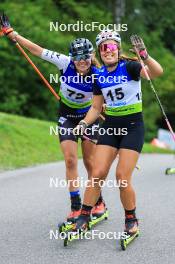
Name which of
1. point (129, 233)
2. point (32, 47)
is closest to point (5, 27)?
point (32, 47)

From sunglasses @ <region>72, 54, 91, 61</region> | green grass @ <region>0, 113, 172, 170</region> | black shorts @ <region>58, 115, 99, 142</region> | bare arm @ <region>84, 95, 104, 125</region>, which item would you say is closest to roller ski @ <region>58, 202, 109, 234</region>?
black shorts @ <region>58, 115, 99, 142</region>

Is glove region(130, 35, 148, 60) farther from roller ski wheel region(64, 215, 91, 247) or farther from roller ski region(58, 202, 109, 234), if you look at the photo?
roller ski region(58, 202, 109, 234)

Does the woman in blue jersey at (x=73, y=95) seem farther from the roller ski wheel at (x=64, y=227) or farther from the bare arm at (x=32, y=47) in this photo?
the roller ski wheel at (x=64, y=227)

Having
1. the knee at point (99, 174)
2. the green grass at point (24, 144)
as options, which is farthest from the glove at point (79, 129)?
the green grass at point (24, 144)

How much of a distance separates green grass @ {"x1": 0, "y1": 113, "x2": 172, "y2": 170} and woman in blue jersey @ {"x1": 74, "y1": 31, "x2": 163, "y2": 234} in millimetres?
6807

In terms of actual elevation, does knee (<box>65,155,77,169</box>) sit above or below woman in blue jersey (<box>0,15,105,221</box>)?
below

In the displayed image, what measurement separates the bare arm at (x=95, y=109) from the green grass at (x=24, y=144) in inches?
258

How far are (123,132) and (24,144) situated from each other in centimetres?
1005

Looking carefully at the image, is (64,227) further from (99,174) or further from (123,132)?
(123,132)

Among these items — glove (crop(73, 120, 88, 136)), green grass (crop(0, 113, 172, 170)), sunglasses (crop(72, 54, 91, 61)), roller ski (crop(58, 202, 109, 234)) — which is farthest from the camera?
green grass (crop(0, 113, 172, 170))

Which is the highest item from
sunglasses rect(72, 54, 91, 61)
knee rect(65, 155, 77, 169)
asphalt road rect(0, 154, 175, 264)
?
sunglasses rect(72, 54, 91, 61)

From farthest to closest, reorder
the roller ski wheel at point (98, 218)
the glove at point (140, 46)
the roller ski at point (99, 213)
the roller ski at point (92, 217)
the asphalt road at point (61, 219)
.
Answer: the roller ski at point (99, 213) → the roller ski wheel at point (98, 218) → the roller ski at point (92, 217) → the glove at point (140, 46) → the asphalt road at point (61, 219)

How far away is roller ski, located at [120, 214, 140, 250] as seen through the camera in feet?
18.8

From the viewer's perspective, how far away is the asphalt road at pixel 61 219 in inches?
213
